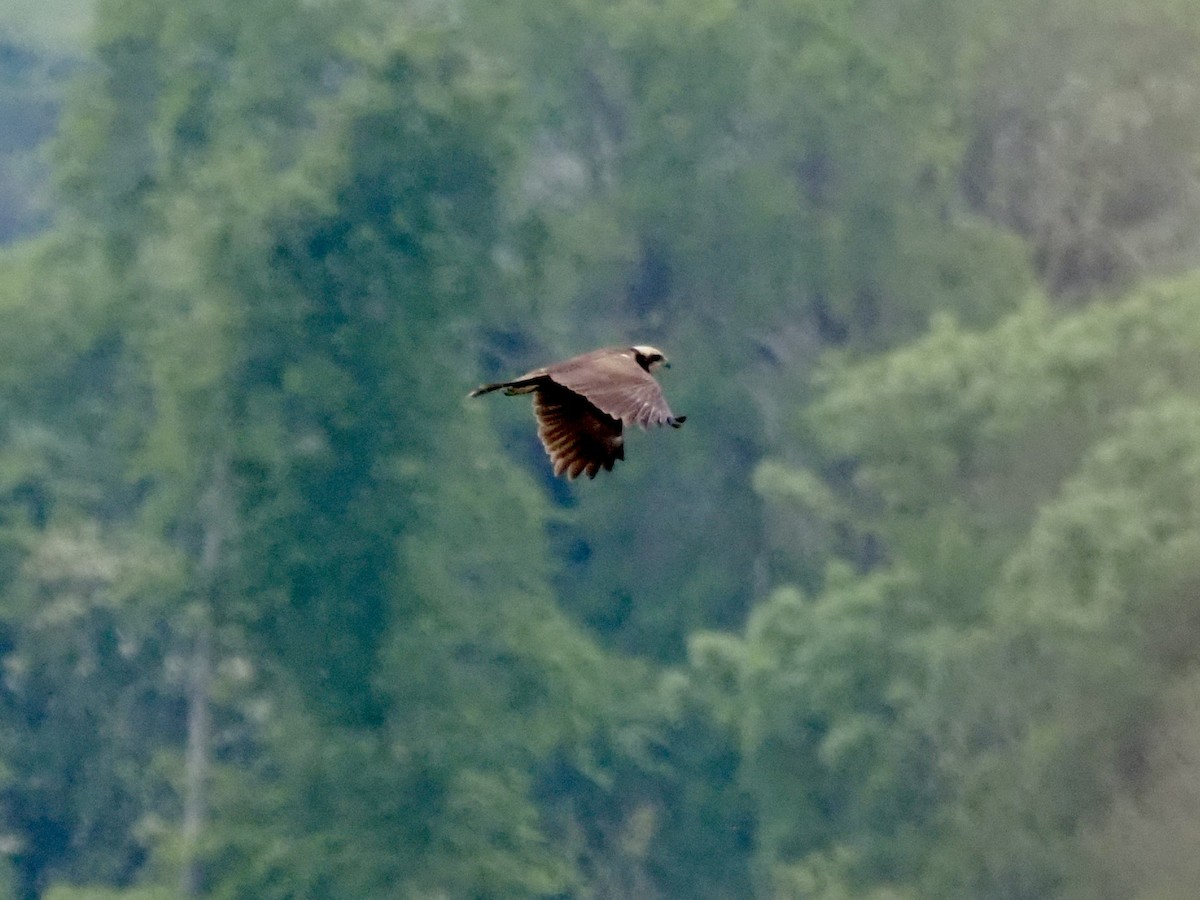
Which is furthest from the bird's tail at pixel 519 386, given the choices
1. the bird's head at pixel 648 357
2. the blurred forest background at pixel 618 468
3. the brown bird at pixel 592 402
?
the blurred forest background at pixel 618 468

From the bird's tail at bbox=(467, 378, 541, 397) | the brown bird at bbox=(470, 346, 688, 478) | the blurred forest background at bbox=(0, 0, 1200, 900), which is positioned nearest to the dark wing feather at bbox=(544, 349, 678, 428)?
the brown bird at bbox=(470, 346, 688, 478)

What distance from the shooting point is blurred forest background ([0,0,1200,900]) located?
87.9 ft

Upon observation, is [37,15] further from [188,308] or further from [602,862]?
[602,862]

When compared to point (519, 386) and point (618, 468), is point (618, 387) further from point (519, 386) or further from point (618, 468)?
point (618, 468)

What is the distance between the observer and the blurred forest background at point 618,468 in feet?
87.9

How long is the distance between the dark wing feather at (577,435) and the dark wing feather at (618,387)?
0.67 metres

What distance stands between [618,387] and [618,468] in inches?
911

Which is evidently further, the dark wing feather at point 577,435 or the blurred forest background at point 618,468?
the blurred forest background at point 618,468

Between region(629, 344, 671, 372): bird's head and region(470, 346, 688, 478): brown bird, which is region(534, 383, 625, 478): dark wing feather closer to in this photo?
region(470, 346, 688, 478): brown bird

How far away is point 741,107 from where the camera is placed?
35.4m

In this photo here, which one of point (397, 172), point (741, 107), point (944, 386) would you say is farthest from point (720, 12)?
point (944, 386)

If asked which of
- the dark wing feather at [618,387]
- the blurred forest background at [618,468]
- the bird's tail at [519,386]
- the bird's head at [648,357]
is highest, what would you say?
the blurred forest background at [618,468]

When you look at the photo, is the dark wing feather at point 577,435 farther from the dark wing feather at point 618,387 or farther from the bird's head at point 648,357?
the dark wing feather at point 618,387

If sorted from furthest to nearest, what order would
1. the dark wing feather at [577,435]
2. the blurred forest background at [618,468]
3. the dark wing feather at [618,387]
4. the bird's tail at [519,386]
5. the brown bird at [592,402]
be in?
the blurred forest background at [618,468] → the dark wing feather at [577,435] → the bird's tail at [519,386] → the brown bird at [592,402] → the dark wing feather at [618,387]
